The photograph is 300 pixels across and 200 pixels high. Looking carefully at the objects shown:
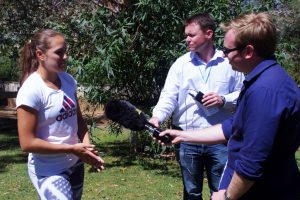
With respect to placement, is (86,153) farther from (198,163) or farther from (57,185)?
(198,163)

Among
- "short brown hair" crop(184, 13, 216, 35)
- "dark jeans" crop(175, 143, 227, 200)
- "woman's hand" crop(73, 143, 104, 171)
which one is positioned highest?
"short brown hair" crop(184, 13, 216, 35)

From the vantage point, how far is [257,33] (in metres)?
2.60

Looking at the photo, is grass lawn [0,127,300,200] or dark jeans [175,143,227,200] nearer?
dark jeans [175,143,227,200]

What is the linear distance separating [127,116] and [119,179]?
16.2 feet

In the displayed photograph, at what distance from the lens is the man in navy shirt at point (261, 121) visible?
248 cm

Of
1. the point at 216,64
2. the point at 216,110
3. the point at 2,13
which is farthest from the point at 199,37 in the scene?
the point at 2,13

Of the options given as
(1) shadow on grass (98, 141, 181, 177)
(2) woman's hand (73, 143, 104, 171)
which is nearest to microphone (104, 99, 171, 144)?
(2) woman's hand (73, 143, 104, 171)

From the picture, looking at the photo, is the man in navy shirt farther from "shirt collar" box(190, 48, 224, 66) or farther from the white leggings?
"shirt collar" box(190, 48, 224, 66)

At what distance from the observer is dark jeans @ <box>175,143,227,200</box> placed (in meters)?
4.30

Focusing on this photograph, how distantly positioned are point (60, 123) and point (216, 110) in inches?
52.9

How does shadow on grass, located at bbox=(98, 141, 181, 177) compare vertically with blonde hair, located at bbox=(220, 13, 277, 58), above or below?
below

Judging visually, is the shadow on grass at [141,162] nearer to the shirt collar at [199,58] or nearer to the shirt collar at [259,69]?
the shirt collar at [199,58]

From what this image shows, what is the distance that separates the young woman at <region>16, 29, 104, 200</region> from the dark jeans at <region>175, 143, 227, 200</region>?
0.93m

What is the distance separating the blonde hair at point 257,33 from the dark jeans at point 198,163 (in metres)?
1.74
